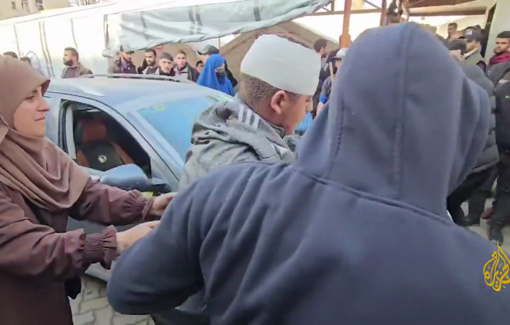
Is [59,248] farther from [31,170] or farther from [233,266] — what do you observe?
[233,266]

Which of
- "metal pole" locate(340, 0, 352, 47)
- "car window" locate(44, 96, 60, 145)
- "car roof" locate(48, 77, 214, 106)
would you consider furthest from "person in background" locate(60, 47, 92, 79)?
"metal pole" locate(340, 0, 352, 47)

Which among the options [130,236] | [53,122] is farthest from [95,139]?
[130,236]

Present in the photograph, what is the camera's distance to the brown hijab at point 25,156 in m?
1.44

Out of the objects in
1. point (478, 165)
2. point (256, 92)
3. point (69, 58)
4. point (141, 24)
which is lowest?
point (478, 165)

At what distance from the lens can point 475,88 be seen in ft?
2.37

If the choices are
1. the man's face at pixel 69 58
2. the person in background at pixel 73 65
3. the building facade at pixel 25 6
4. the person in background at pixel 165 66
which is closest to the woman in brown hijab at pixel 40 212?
the person in background at pixel 165 66

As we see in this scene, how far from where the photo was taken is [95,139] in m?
3.31

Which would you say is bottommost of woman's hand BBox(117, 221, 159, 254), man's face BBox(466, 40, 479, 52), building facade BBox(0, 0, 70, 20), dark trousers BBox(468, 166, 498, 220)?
dark trousers BBox(468, 166, 498, 220)

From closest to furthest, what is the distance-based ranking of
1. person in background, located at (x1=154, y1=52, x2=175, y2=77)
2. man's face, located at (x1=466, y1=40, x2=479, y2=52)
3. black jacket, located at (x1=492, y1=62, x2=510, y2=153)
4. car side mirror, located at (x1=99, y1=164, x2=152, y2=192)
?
car side mirror, located at (x1=99, y1=164, x2=152, y2=192) → black jacket, located at (x1=492, y1=62, x2=510, y2=153) → man's face, located at (x1=466, y1=40, x2=479, y2=52) → person in background, located at (x1=154, y1=52, x2=175, y2=77)

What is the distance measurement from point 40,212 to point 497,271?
1.45 metres

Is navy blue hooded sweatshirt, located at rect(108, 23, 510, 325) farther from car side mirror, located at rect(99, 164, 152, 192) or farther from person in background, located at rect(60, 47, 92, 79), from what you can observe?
person in background, located at rect(60, 47, 92, 79)

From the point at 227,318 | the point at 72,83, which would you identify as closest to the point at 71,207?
the point at 227,318

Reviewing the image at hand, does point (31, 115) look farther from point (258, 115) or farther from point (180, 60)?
point (180, 60)

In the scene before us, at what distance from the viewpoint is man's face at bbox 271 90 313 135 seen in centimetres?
143
